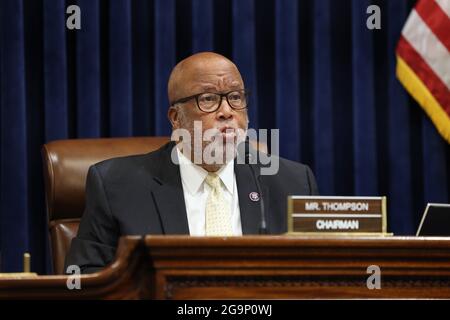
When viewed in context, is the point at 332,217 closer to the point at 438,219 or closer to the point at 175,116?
the point at 438,219

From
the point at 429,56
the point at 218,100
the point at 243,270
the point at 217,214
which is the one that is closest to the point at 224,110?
the point at 218,100

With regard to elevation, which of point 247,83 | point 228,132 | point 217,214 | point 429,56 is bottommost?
point 217,214

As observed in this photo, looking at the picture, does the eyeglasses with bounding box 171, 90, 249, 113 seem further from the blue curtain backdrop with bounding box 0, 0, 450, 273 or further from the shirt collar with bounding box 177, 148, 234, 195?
the blue curtain backdrop with bounding box 0, 0, 450, 273

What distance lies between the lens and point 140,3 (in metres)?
3.59

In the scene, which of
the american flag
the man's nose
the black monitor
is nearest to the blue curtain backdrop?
the american flag

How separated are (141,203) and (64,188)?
0.41m

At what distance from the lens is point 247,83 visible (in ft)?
11.7

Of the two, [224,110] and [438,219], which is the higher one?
[224,110]

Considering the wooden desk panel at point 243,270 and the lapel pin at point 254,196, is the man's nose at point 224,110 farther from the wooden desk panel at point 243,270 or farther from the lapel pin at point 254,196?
the wooden desk panel at point 243,270

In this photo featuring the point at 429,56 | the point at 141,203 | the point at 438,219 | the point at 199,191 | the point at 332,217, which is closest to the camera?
the point at 332,217

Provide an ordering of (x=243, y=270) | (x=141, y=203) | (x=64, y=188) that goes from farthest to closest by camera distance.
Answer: (x=64, y=188), (x=141, y=203), (x=243, y=270)

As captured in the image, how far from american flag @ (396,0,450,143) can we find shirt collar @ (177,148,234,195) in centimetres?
121

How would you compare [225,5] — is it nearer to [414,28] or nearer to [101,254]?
[414,28]
